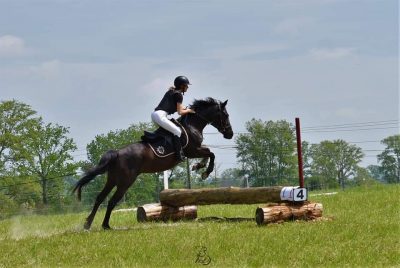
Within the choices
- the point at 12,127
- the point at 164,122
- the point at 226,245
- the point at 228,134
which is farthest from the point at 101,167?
the point at 12,127

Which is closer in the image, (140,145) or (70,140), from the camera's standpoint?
(140,145)

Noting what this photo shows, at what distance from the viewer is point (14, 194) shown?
52.4 m

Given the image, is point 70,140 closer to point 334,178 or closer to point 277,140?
point 277,140

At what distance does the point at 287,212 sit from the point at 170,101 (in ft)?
10.1

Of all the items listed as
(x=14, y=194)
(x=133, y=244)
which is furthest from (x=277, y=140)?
(x=133, y=244)

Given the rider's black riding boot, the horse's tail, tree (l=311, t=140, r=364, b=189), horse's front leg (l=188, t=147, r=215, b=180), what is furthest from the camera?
tree (l=311, t=140, r=364, b=189)

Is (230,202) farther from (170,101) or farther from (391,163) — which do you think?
(391,163)

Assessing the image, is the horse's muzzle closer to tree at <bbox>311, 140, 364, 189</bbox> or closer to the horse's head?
the horse's head

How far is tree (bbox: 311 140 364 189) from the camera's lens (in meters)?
81.6

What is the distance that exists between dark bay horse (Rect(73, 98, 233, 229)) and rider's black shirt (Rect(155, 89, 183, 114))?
601 mm


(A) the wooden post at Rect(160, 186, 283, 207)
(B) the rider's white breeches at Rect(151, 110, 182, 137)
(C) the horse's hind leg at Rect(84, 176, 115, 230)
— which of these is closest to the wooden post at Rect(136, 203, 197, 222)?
(A) the wooden post at Rect(160, 186, 283, 207)

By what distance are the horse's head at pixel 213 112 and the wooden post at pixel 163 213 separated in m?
2.00

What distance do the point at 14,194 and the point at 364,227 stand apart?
45820 millimetres

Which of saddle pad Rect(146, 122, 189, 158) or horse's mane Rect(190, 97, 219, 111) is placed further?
horse's mane Rect(190, 97, 219, 111)
